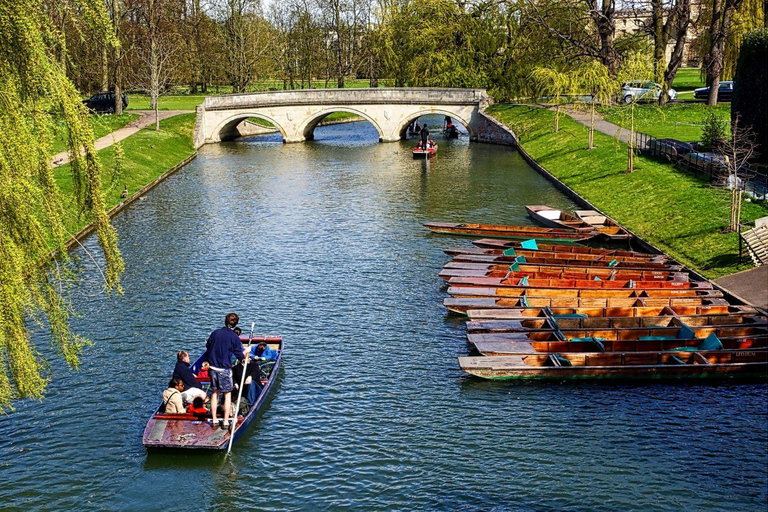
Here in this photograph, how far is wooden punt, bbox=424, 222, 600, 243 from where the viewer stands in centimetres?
3494

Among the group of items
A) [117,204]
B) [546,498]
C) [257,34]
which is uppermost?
[257,34]

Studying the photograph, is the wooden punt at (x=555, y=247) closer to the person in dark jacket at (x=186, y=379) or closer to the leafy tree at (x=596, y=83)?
the person in dark jacket at (x=186, y=379)

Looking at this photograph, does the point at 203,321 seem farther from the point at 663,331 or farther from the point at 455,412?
the point at 663,331

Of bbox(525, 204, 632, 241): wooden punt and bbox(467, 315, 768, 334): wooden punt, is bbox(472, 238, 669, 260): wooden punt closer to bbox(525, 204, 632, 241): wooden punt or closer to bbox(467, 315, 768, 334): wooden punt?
bbox(525, 204, 632, 241): wooden punt

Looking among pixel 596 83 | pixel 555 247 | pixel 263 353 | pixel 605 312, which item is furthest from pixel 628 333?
pixel 596 83

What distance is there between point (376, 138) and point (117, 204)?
35.1 metres

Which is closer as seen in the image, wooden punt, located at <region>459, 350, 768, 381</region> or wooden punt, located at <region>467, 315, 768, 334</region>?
wooden punt, located at <region>459, 350, 768, 381</region>

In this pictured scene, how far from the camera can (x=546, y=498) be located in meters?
16.2

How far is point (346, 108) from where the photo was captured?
69.9m

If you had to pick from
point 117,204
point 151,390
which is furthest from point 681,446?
point 117,204

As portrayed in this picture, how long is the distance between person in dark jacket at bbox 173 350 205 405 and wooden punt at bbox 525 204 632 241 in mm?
20977

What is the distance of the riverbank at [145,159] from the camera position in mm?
41444

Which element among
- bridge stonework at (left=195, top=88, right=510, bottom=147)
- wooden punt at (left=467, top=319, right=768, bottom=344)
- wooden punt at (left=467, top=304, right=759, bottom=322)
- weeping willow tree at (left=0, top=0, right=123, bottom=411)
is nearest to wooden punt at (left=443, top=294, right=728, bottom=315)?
wooden punt at (left=467, top=304, right=759, bottom=322)

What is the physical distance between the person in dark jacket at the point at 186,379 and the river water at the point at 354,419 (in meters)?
1.32
